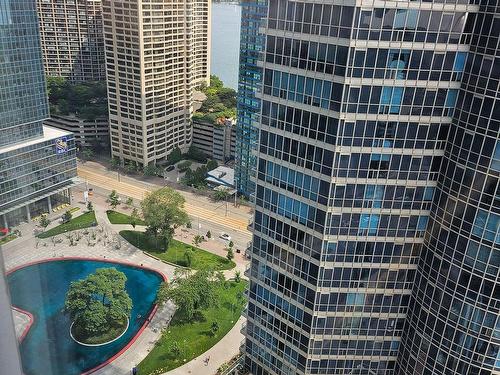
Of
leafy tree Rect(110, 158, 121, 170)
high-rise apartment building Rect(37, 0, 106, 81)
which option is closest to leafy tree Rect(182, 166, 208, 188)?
leafy tree Rect(110, 158, 121, 170)

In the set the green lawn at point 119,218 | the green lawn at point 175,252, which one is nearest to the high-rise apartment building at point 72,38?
the green lawn at point 119,218

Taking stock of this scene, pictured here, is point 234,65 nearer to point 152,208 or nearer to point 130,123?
point 130,123

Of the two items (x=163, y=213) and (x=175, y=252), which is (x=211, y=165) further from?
(x=175, y=252)

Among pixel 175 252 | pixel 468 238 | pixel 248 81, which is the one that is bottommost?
pixel 175 252

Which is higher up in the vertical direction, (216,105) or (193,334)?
(216,105)

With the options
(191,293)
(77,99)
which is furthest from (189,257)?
(77,99)
